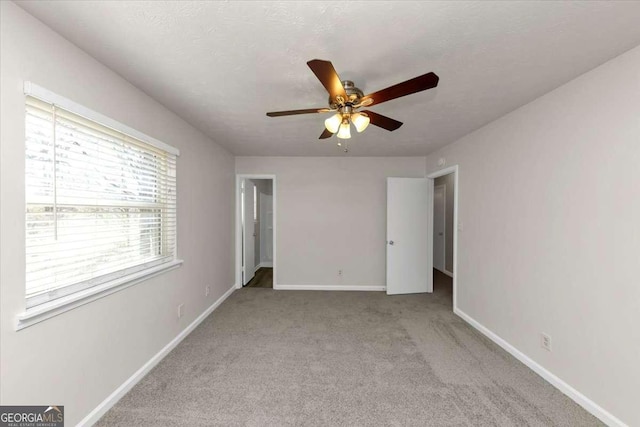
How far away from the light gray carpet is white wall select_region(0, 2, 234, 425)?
0.32 metres

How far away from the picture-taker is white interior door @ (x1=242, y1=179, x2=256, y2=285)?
14.9ft

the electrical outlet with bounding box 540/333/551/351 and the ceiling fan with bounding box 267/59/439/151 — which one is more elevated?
the ceiling fan with bounding box 267/59/439/151

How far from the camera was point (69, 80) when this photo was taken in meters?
1.47

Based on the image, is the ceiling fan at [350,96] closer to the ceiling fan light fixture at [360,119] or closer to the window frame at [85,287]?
the ceiling fan light fixture at [360,119]

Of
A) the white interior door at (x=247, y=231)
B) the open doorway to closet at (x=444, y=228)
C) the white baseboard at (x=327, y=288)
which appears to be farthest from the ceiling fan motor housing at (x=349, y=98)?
the open doorway to closet at (x=444, y=228)

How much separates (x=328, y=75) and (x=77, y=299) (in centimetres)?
191

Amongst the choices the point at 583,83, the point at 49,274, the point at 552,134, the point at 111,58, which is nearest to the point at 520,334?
the point at 552,134

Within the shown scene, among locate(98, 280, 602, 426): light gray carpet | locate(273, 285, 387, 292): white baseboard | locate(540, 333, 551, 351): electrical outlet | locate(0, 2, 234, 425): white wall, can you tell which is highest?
locate(0, 2, 234, 425): white wall

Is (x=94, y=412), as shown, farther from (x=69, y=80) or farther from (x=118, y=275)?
(x=69, y=80)

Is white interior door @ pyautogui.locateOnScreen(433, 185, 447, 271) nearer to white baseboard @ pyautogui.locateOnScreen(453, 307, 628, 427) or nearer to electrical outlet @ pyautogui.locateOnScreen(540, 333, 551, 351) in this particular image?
white baseboard @ pyautogui.locateOnScreen(453, 307, 628, 427)

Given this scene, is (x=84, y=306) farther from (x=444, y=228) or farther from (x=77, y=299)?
(x=444, y=228)

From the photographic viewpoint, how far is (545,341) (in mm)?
2076

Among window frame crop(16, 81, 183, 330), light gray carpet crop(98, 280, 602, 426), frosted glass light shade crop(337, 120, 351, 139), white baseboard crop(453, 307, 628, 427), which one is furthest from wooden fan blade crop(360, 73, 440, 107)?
white baseboard crop(453, 307, 628, 427)

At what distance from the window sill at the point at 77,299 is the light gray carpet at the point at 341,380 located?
800 mm
